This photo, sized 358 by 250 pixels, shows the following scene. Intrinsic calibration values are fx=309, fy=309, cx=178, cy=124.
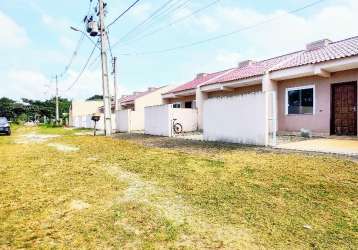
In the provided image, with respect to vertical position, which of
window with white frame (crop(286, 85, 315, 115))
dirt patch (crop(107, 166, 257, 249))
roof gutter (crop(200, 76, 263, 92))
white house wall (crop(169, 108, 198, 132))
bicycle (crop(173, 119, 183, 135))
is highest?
roof gutter (crop(200, 76, 263, 92))

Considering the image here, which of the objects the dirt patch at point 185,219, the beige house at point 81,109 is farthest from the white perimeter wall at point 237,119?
the beige house at point 81,109

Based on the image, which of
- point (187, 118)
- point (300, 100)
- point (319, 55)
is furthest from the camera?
point (187, 118)

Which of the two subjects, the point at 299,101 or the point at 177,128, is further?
the point at 177,128

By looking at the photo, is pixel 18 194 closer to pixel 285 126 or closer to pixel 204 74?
pixel 285 126

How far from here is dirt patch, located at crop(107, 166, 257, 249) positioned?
3373 millimetres

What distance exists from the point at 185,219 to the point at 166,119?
14737 mm

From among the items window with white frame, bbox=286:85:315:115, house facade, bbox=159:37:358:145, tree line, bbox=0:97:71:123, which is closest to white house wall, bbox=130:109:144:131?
house facade, bbox=159:37:358:145

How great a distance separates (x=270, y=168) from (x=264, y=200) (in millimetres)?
2277

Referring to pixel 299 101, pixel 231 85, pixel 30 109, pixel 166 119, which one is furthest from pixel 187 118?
pixel 30 109

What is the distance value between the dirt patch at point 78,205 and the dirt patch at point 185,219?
1.72 ft

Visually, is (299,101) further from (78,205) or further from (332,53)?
(78,205)

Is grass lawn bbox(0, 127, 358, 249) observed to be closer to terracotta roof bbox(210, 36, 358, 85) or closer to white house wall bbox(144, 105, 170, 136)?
terracotta roof bbox(210, 36, 358, 85)

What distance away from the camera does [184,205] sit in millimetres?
4602

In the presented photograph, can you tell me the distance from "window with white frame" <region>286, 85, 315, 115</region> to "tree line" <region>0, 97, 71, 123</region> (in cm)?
6841
